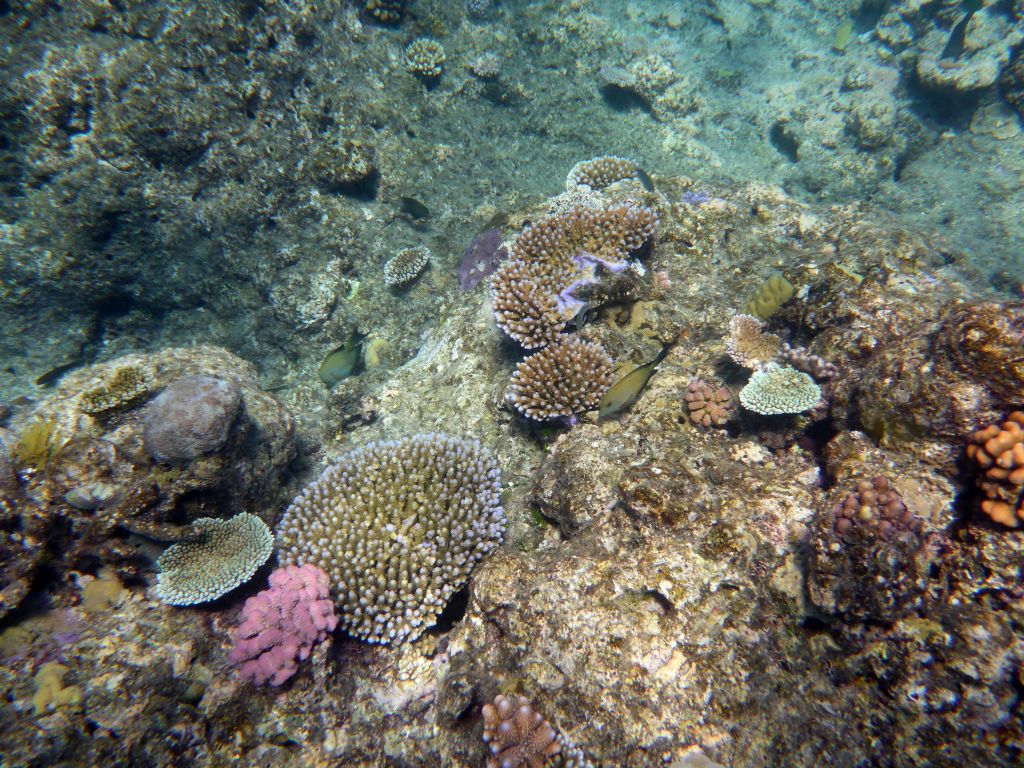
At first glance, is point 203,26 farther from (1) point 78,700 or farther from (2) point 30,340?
(1) point 78,700

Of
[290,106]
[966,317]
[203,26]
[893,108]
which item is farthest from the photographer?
[893,108]

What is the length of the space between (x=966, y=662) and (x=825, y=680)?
2.33 ft

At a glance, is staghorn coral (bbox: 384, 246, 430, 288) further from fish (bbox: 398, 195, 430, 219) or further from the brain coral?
the brain coral

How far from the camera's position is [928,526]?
2.94m

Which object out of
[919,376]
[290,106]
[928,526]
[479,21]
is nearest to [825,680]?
[928,526]

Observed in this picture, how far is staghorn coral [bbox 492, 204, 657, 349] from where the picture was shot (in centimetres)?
520

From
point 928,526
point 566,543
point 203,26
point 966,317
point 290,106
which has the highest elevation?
point 203,26

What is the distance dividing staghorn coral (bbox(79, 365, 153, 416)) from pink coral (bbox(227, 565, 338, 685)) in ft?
7.50

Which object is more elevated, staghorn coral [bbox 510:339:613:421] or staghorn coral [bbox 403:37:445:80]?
staghorn coral [bbox 403:37:445:80]

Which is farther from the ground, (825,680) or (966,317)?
(966,317)

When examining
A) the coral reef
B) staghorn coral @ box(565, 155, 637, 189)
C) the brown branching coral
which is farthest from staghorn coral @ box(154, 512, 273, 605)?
staghorn coral @ box(565, 155, 637, 189)

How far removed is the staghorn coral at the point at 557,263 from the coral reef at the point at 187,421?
2.84 m

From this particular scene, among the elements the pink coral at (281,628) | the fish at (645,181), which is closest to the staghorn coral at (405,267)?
the fish at (645,181)

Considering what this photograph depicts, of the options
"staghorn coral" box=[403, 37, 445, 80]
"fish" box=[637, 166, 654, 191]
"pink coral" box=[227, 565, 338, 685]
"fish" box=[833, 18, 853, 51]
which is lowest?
"pink coral" box=[227, 565, 338, 685]
